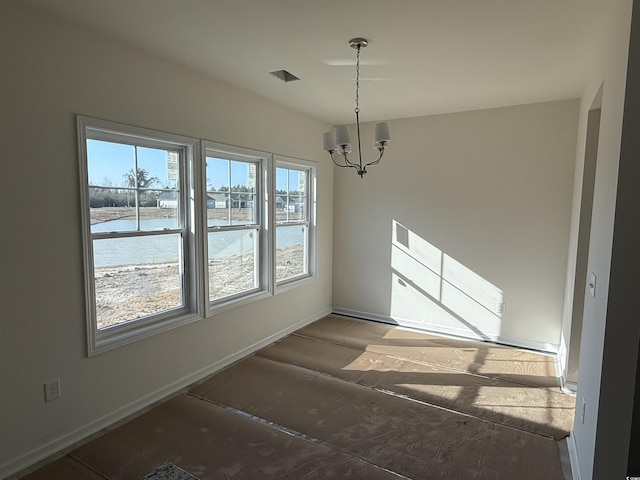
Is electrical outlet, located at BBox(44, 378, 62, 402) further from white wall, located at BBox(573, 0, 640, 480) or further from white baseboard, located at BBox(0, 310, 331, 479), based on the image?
white wall, located at BBox(573, 0, 640, 480)

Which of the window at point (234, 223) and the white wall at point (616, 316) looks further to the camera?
the window at point (234, 223)

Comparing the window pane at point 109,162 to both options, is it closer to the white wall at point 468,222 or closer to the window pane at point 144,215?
the window pane at point 144,215

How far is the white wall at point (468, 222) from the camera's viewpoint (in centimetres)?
399

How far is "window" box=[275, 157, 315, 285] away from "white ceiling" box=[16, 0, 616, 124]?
113cm

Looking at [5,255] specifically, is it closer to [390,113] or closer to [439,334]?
[390,113]

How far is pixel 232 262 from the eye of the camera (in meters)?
3.87

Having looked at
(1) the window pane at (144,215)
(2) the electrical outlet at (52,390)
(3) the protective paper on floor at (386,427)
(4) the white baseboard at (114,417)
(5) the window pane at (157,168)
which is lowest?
(3) the protective paper on floor at (386,427)

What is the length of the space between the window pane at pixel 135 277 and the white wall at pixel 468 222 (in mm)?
2653

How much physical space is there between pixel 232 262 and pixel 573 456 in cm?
311

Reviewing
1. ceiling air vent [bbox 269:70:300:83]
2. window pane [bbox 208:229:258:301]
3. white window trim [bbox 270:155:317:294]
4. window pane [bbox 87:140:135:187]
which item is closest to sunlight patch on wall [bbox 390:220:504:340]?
white window trim [bbox 270:155:317:294]

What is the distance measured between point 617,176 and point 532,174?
2567 millimetres

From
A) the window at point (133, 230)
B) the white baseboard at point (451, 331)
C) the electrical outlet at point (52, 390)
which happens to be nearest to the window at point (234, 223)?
the window at point (133, 230)

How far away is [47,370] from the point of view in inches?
92.2

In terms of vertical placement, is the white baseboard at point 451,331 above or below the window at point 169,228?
below
